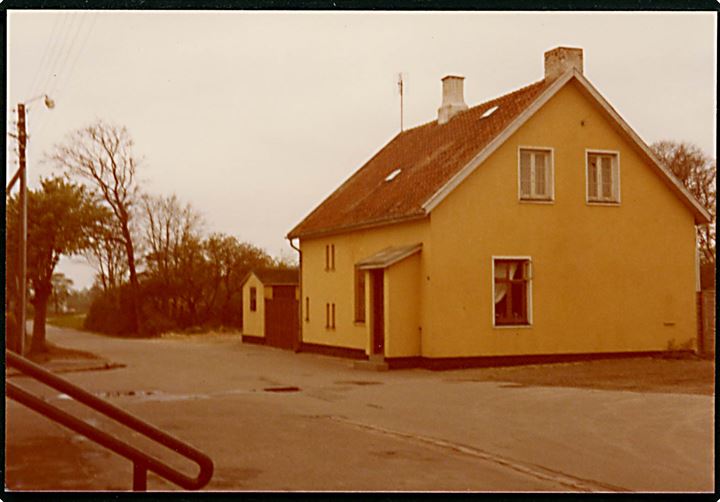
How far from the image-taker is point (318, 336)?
969 inches

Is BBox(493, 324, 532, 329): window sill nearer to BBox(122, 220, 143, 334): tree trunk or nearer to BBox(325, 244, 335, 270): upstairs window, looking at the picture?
BBox(325, 244, 335, 270): upstairs window

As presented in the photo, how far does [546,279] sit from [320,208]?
845 centimetres

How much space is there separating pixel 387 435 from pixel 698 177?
42.3 feet

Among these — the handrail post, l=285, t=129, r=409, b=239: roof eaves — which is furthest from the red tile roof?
the handrail post

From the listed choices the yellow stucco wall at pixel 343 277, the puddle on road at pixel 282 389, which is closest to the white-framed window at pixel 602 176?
the yellow stucco wall at pixel 343 277

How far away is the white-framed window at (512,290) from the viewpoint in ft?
65.0

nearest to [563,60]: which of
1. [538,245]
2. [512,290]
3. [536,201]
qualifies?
[536,201]

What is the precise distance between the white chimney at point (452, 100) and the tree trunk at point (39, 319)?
478 inches

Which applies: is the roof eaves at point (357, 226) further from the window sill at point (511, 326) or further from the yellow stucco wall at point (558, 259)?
the window sill at point (511, 326)

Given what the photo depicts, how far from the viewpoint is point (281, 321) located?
28.3 metres

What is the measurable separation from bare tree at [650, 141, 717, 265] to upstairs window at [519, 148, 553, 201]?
7.68 ft

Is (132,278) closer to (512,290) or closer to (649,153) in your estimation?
(512,290)

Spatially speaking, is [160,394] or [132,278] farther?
[160,394]

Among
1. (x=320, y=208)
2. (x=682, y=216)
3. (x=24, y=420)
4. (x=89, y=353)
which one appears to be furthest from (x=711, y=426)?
(x=320, y=208)
